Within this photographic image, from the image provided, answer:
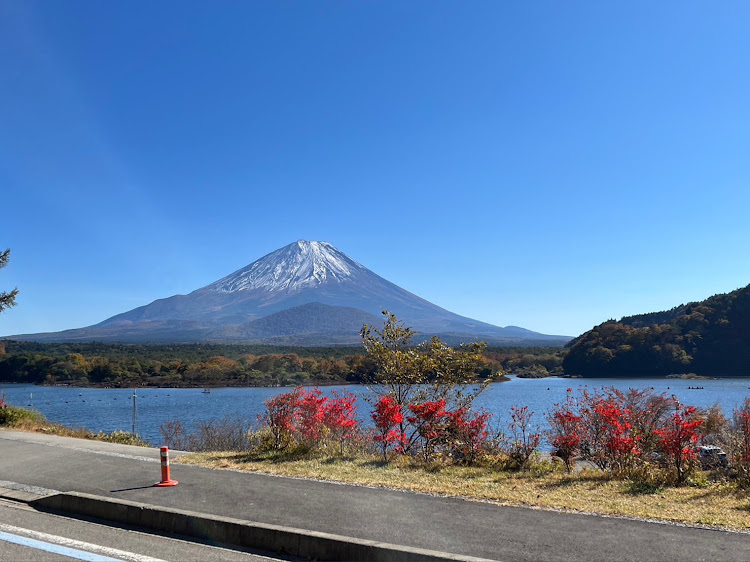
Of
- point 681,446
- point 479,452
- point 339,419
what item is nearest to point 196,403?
point 339,419

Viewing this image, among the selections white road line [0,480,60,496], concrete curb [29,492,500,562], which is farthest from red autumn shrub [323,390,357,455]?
white road line [0,480,60,496]

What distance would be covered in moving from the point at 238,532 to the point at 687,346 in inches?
3087

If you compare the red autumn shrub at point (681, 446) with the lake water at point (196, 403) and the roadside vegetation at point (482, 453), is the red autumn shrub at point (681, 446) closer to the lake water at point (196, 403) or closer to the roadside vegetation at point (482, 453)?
the roadside vegetation at point (482, 453)

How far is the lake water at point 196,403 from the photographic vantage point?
3456 centimetres

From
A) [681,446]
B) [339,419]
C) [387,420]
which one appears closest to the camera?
[681,446]

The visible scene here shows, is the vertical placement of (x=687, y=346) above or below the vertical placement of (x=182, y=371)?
above

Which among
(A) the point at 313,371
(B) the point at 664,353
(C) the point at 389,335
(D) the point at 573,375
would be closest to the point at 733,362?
(B) the point at 664,353

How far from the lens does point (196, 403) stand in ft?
172

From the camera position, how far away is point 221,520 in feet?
19.1

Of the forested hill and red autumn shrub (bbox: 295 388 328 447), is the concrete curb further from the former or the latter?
the forested hill

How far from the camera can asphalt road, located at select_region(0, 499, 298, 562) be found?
5117mm

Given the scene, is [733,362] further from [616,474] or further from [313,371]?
[616,474]

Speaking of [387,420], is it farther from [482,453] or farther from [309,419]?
[482,453]

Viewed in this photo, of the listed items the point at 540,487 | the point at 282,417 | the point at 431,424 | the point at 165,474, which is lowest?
the point at 540,487
